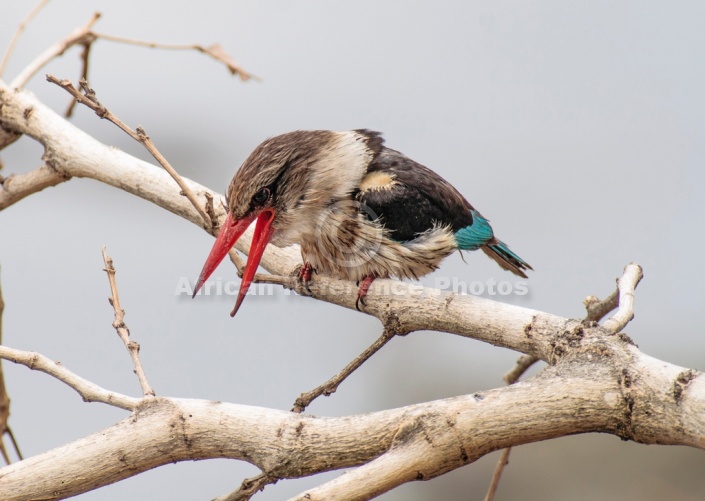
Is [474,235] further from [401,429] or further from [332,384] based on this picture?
[401,429]

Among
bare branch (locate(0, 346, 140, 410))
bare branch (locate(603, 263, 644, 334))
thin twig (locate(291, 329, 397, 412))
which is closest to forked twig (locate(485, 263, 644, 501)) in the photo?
bare branch (locate(603, 263, 644, 334))

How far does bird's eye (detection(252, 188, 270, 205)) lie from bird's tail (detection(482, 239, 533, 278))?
0.82m

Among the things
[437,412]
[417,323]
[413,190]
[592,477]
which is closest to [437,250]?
[413,190]

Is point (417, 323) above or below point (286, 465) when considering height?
above

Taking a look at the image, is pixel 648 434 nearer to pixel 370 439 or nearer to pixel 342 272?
pixel 370 439

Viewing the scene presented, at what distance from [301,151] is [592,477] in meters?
1.98

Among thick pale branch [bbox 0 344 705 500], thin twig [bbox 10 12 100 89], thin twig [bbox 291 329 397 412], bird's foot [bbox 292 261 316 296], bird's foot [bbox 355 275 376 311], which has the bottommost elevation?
thick pale branch [bbox 0 344 705 500]

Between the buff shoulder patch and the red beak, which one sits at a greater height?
Answer: the buff shoulder patch

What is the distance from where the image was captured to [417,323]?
6.31 ft

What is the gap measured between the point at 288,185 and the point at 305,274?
257 mm

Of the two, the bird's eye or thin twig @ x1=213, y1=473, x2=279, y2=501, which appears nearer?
thin twig @ x1=213, y1=473, x2=279, y2=501

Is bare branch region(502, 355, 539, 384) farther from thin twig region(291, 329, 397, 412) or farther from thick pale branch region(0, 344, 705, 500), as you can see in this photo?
thick pale branch region(0, 344, 705, 500)

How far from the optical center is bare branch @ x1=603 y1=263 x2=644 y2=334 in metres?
1.61

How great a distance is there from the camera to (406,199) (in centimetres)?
243
